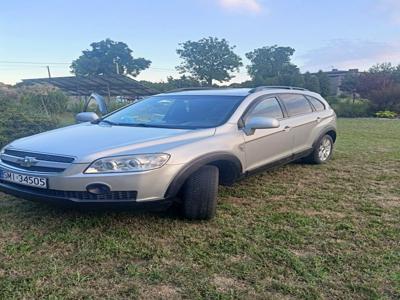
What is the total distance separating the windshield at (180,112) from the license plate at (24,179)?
1266 mm

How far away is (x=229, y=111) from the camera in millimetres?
→ 3891

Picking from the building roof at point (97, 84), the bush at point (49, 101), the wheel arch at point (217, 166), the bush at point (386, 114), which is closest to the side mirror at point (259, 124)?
the wheel arch at point (217, 166)

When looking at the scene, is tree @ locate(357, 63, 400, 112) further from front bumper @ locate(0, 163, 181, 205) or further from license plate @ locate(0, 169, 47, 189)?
license plate @ locate(0, 169, 47, 189)

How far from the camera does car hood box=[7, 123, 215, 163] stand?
2920 millimetres

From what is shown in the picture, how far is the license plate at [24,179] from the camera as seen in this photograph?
9.44ft

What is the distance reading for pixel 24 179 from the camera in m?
2.97

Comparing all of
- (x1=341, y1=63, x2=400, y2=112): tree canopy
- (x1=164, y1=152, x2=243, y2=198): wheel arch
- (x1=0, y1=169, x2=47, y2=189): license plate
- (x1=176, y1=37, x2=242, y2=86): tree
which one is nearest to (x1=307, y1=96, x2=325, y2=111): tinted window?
(x1=164, y1=152, x2=243, y2=198): wheel arch

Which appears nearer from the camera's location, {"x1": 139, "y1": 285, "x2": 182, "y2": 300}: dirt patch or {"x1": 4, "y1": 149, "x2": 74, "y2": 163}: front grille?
{"x1": 139, "y1": 285, "x2": 182, "y2": 300}: dirt patch

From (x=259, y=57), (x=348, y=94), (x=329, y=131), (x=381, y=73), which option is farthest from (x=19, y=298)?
(x=259, y=57)

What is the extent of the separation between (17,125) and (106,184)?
15.4ft

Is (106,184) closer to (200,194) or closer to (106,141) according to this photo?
(106,141)

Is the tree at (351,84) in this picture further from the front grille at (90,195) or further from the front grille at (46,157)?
the front grille at (46,157)

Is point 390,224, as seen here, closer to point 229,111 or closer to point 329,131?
point 229,111

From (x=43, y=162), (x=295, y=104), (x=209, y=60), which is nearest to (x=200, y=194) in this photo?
(x=43, y=162)
